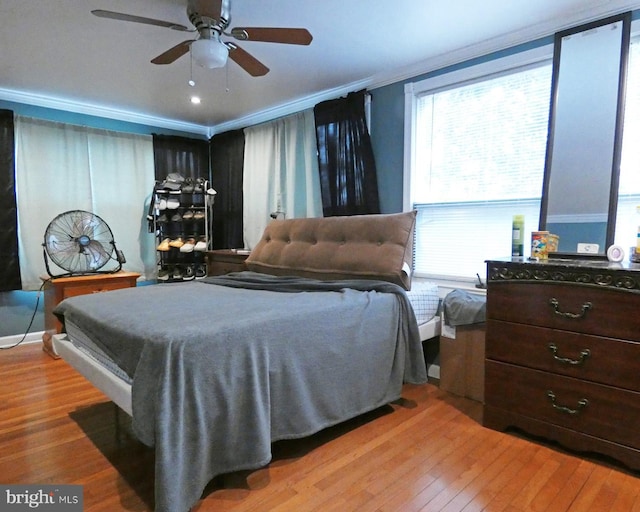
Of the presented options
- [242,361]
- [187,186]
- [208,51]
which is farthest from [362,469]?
[187,186]

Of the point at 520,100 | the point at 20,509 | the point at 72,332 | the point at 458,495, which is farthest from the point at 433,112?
the point at 20,509

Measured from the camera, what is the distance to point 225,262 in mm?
3656

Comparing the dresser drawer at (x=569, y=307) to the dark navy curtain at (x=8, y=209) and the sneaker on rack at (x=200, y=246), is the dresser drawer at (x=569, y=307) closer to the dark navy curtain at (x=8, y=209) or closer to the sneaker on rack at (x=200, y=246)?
the sneaker on rack at (x=200, y=246)

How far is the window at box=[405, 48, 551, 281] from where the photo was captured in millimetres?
2436

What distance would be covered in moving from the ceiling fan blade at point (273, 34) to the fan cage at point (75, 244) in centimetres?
217

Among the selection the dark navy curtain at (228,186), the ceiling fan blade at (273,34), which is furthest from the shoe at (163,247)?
the ceiling fan blade at (273,34)

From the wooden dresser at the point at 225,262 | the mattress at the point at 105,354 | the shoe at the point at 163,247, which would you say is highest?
the shoe at the point at 163,247

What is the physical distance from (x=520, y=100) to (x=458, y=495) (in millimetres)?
2238

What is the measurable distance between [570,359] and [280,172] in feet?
9.79

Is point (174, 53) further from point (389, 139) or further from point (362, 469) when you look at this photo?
point (362, 469)

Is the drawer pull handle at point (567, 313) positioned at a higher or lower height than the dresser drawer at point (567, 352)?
higher

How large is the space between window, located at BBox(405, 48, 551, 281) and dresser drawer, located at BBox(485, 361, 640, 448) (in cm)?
92

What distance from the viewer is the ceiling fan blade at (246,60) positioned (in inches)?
83.7

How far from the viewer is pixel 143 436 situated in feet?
4.24
